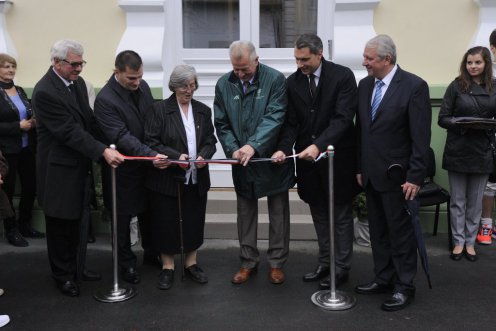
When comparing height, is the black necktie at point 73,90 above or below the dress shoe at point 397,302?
above

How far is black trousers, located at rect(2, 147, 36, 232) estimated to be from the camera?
5.46 meters

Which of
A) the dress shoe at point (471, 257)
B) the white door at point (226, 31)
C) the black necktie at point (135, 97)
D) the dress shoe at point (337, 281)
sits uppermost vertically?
the white door at point (226, 31)

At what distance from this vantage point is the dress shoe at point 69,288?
13.9 feet

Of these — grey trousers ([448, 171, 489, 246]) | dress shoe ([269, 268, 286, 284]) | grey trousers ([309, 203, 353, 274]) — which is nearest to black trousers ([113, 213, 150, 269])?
dress shoe ([269, 268, 286, 284])

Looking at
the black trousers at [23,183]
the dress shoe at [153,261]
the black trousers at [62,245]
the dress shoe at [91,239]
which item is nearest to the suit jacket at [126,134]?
the black trousers at [62,245]

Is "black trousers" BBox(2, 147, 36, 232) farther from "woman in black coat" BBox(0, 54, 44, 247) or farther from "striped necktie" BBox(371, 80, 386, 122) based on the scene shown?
"striped necktie" BBox(371, 80, 386, 122)

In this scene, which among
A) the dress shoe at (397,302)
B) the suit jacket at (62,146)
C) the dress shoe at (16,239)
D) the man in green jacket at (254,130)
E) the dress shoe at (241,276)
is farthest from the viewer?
the dress shoe at (16,239)

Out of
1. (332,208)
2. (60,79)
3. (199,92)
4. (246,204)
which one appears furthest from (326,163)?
(199,92)

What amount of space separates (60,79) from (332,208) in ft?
7.37

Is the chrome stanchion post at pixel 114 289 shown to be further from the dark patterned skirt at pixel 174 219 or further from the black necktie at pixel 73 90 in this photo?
the black necktie at pixel 73 90

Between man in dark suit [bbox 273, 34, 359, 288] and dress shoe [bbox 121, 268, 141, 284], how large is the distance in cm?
153

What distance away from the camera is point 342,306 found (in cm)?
394

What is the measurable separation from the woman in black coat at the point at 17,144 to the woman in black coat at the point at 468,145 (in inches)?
158

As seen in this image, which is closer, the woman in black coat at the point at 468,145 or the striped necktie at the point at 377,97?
the striped necktie at the point at 377,97
